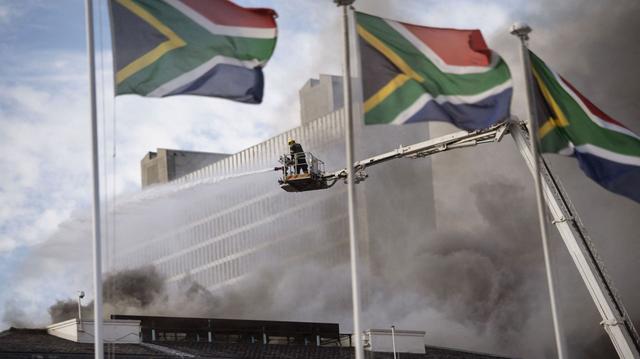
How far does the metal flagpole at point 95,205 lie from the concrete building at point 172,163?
12292cm

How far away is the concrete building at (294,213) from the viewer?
13525 cm

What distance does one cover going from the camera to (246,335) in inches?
2660

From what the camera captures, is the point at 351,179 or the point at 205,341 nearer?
the point at 351,179

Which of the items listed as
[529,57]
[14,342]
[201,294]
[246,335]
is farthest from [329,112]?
[529,57]

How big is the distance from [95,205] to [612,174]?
14198 mm

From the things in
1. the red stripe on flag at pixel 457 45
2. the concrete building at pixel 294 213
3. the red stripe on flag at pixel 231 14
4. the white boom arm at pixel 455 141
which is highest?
the concrete building at pixel 294 213

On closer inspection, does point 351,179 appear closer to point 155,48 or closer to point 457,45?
point 457,45

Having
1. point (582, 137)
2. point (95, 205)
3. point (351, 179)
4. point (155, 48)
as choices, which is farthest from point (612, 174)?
point (95, 205)

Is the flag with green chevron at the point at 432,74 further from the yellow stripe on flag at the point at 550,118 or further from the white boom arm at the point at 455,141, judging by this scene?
the white boom arm at the point at 455,141

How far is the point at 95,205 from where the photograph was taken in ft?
95.8

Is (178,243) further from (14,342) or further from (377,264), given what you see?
(14,342)

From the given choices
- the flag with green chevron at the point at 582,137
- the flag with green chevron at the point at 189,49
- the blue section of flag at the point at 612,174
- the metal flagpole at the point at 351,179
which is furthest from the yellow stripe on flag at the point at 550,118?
the flag with green chevron at the point at 189,49

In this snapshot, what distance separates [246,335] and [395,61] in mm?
38621

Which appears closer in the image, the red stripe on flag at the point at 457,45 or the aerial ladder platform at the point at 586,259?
the red stripe on flag at the point at 457,45
